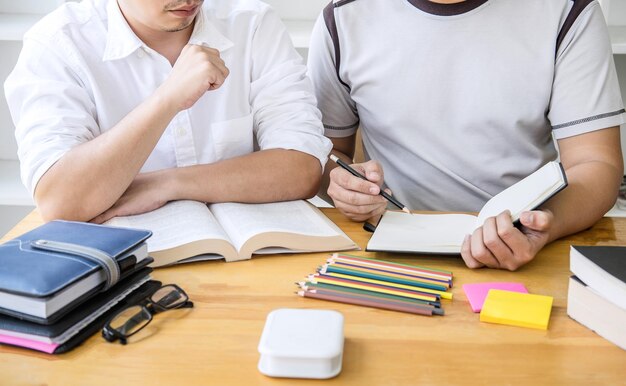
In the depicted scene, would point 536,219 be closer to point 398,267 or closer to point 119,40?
point 398,267

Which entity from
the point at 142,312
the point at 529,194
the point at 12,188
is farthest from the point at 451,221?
the point at 12,188

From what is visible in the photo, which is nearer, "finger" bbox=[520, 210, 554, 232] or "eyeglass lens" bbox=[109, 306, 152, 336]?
"eyeglass lens" bbox=[109, 306, 152, 336]

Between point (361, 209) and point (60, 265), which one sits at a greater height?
point (60, 265)

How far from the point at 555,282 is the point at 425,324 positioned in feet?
0.89

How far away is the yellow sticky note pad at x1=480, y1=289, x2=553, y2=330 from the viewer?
3.40ft

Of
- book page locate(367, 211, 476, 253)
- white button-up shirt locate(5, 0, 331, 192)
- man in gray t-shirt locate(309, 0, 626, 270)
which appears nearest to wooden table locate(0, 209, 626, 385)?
book page locate(367, 211, 476, 253)

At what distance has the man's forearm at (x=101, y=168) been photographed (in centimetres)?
137

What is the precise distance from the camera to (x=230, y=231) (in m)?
1.31

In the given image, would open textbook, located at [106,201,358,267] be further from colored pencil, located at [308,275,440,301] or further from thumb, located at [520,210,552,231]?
thumb, located at [520,210,552,231]

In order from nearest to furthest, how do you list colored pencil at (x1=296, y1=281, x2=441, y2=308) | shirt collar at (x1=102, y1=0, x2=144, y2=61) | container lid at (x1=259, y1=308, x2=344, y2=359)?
1. container lid at (x1=259, y1=308, x2=344, y2=359)
2. colored pencil at (x1=296, y1=281, x2=441, y2=308)
3. shirt collar at (x1=102, y1=0, x2=144, y2=61)

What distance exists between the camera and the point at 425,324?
104cm

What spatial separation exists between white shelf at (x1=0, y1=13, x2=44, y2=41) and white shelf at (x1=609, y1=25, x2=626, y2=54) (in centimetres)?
181

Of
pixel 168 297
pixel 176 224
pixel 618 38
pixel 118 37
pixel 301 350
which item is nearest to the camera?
pixel 301 350

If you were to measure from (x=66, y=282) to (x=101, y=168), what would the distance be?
1.52 feet
